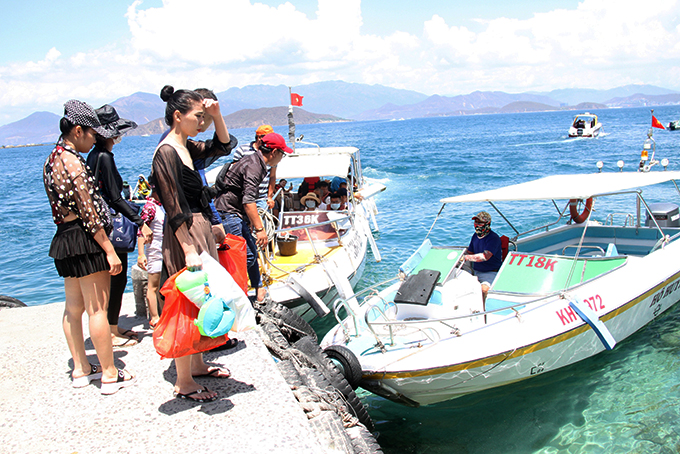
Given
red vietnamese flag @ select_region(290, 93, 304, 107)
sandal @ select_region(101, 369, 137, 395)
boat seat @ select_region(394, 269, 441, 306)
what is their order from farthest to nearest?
red vietnamese flag @ select_region(290, 93, 304, 107), boat seat @ select_region(394, 269, 441, 306), sandal @ select_region(101, 369, 137, 395)

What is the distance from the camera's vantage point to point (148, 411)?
3.51 m

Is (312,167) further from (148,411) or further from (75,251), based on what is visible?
(148,411)

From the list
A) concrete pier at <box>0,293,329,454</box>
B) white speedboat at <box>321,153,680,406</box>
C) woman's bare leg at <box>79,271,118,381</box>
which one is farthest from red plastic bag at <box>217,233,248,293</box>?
white speedboat at <box>321,153,680,406</box>

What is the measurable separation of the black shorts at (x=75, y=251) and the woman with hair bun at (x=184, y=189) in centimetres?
56

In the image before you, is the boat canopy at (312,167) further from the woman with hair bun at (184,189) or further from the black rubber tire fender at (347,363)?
the woman with hair bun at (184,189)

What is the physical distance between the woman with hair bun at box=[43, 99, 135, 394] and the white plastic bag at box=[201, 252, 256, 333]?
0.76m

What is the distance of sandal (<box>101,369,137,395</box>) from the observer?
3729 millimetres

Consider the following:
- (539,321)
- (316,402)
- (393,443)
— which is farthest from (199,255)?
(539,321)

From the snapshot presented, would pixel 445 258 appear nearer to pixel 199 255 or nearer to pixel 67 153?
pixel 199 255

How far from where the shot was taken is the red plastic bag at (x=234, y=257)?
A: 3980 mm

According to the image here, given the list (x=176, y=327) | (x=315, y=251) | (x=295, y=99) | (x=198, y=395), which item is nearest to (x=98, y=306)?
(x=176, y=327)

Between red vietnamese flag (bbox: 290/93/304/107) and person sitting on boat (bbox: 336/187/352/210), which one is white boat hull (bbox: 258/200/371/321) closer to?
person sitting on boat (bbox: 336/187/352/210)

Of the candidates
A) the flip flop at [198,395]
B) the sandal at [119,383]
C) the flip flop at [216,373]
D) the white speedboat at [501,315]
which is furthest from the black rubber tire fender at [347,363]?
the sandal at [119,383]

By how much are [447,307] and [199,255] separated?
11.8ft
